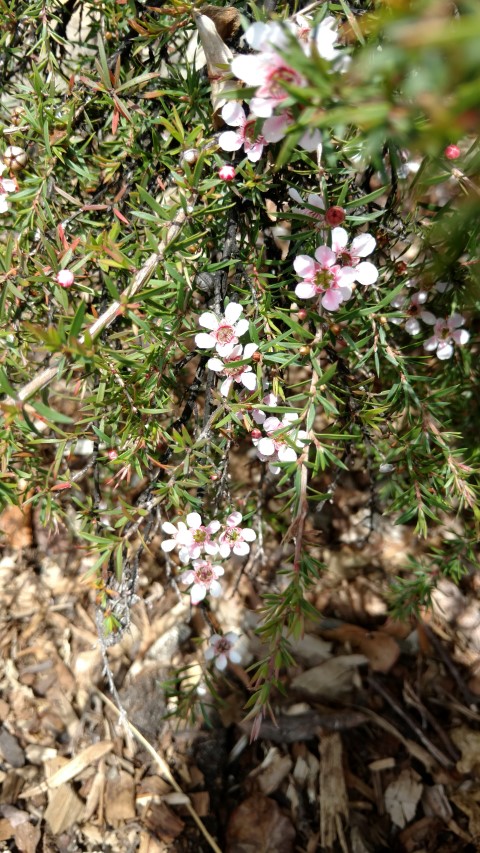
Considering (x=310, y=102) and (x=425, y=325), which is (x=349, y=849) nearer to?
(x=425, y=325)

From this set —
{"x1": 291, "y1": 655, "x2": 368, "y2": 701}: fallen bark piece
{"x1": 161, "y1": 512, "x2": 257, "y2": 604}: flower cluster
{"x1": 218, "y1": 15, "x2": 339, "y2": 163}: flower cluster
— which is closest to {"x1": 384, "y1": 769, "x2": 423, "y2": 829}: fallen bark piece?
{"x1": 291, "y1": 655, "x2": 368, "y2": 701}: fallen bark piece

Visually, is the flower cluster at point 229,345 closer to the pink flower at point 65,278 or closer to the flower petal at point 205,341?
the flower petal at point 205,341

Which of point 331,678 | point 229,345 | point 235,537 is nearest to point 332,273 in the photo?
point 229,345

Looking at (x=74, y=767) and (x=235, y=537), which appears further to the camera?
(x=74, y=767)

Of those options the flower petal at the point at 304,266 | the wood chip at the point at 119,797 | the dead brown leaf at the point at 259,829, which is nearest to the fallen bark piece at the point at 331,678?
the dead brown leaf at the point at 259,829

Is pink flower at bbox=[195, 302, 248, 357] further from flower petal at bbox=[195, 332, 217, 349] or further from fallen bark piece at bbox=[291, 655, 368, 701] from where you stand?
fallen bark piece at bbox=[291, 655, 368, 701]

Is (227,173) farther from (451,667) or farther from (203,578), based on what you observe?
(451,667)
